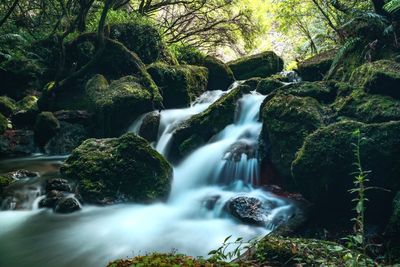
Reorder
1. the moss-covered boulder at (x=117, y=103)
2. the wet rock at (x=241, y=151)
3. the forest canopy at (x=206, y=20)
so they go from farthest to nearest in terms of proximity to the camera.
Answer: the forest canopy at (x=206, y=20)
the moss-covered boulder at (x=117, y=103)
the wet rock at (x=241, y=151)

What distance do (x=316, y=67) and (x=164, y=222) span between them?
6.06m

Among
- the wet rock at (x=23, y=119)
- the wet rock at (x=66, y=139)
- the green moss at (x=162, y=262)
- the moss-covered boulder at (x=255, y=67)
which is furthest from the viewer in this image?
the moss-covered boulder at (x=255, y=67)

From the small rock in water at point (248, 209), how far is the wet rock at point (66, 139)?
531 centimetres

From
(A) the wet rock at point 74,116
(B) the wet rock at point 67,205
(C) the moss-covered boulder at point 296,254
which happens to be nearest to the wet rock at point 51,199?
(B) the wet rock at point 67,205

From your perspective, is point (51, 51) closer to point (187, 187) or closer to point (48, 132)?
point (48, 132)

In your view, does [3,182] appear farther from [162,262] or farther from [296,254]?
[296,254]

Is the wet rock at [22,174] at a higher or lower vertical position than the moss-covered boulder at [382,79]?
lower

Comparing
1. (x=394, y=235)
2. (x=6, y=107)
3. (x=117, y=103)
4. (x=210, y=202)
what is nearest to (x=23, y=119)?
(x=6, y=107)

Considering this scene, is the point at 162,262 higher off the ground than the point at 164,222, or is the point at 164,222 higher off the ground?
the point at 162,262

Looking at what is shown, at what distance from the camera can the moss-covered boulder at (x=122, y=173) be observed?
6.23 meters

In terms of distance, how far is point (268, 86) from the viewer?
9578mm

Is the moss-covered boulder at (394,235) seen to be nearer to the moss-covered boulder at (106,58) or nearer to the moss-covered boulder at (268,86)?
the moss-covered boulder at (268,86)

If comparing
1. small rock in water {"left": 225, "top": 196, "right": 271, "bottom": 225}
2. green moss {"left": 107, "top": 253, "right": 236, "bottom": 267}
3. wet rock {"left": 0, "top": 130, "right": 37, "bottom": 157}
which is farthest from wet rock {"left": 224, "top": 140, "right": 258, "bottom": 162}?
wet rock {"left": 0, "top": 130, "right": 37, "bottom": 157}

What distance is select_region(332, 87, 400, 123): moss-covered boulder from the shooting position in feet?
18.7
